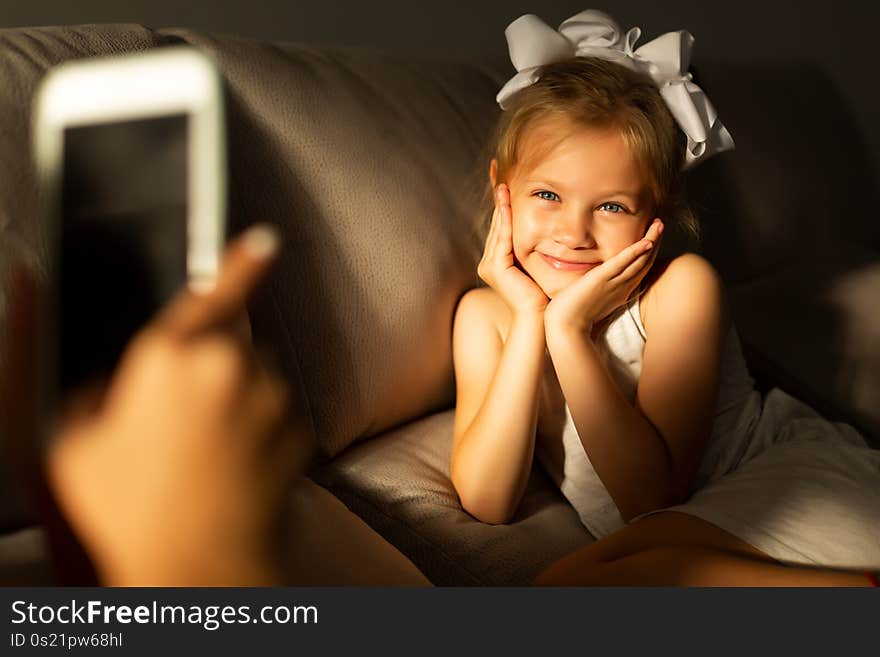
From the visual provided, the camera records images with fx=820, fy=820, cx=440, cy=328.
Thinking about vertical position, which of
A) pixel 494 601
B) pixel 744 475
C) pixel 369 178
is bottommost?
pixel 744 475

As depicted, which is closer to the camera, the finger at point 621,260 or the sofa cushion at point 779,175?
the finger at point 621,260

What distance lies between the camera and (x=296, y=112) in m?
0.79

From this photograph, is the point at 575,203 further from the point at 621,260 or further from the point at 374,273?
the point at 374,273

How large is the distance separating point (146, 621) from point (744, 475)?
614 millimetres

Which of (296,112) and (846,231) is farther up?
(296,112)

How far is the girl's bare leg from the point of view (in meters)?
0.60

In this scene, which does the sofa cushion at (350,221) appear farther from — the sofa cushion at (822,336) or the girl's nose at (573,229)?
the sofa cushion at (822,336)

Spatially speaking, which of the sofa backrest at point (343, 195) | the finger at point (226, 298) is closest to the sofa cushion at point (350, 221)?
the sofa backrest at point (343, 195)

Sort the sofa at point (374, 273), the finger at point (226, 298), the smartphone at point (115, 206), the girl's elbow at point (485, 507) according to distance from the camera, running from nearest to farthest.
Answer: the finger at point (226, 298), the smartphone at point (115, 206), the sofa at point (374, 273), the girl's elbow at point (485, 507)

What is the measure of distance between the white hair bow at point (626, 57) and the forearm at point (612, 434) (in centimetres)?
29

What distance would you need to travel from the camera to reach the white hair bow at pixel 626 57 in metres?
0.92

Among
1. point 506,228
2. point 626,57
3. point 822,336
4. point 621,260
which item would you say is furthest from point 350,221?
point 822,336

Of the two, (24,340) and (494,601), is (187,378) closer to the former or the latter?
(24,340)

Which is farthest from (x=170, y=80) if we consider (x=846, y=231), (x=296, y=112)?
(x=846, y=231)
